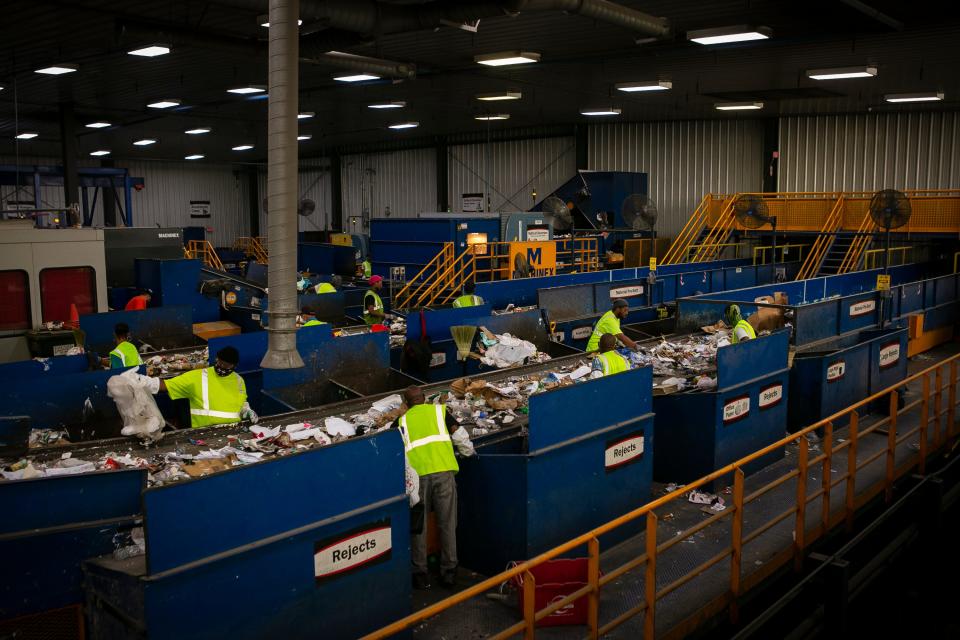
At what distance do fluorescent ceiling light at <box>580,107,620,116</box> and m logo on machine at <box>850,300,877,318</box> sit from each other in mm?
11149

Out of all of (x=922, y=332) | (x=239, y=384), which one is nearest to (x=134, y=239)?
(x=239, y=384)

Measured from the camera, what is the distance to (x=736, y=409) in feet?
29.5

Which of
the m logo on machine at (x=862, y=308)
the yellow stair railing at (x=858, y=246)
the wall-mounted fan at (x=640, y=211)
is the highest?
the wall-mounted fan at (x=640, y=211)

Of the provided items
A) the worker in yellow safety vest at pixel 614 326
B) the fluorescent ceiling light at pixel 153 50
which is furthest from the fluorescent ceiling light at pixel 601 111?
the worker in yellow safety vest at pixel 614 326

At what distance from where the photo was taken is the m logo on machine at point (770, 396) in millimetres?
9469

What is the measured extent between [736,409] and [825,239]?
1626 centimetres

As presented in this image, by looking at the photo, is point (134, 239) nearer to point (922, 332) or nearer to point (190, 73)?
point (190, 73)

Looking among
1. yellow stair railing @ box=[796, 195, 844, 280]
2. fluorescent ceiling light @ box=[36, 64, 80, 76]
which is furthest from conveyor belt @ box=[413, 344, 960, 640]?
fluorescent ceiling light @ box=[36, 64, 80, 76]

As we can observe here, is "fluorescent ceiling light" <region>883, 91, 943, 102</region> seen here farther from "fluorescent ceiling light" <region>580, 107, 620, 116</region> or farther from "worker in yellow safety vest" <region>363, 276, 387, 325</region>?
"worker in yellow safety vest" <region>363, 276, 387, 325</region>

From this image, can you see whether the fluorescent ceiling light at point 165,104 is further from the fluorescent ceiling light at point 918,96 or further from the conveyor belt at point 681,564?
the fluorescent ceiling light at point 918,96

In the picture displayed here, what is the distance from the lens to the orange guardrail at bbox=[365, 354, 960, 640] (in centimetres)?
466

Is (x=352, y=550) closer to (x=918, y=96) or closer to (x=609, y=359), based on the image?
(x=609, y=359)

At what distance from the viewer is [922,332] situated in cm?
1662

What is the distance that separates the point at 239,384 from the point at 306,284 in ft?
40.2
